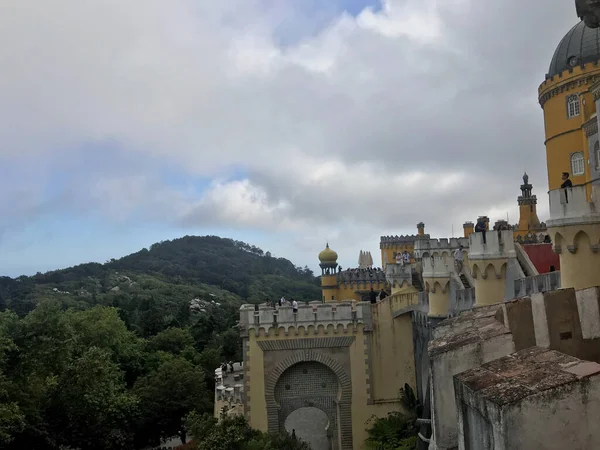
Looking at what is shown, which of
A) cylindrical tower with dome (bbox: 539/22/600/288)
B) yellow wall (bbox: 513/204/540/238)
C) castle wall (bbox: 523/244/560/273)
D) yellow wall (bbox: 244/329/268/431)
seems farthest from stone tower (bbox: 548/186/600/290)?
yellow wall (bbox: 513/204/540/238)

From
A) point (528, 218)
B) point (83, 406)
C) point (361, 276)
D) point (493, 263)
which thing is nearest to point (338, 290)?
point (361, 276)

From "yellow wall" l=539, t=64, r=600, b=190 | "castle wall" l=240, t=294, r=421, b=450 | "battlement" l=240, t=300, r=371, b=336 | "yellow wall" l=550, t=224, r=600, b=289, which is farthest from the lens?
"yellow wall" l=539, t=64, r=600, b=190

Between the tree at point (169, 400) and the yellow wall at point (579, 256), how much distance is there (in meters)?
21.4

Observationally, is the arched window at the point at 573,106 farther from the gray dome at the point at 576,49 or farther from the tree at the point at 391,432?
the tree at the point at 391,432

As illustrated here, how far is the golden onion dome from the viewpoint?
1686 inches

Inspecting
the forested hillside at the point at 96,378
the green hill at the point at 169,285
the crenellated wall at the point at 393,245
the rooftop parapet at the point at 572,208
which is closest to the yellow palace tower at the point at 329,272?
the crenellated wall at the point at 393,245

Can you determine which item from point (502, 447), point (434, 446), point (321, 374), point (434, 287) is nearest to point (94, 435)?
point (321, 374)

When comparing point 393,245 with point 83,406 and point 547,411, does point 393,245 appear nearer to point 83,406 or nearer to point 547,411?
point 83,406

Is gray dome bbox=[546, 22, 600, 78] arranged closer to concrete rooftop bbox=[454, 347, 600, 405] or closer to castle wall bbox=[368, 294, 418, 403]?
castle wall bbox=[368, 294, 418, 403]

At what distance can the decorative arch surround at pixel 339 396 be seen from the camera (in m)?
19.8

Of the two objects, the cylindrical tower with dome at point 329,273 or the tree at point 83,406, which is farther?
the cylindrical tower with dome at point 329,273

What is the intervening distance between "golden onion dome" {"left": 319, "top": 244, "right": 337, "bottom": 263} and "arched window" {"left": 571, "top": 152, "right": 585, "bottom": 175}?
23.2 metres

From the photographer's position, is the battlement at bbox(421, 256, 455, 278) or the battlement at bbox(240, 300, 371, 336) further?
the battlement at bbox(240, 300, 371, 336)

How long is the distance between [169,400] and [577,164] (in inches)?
860
